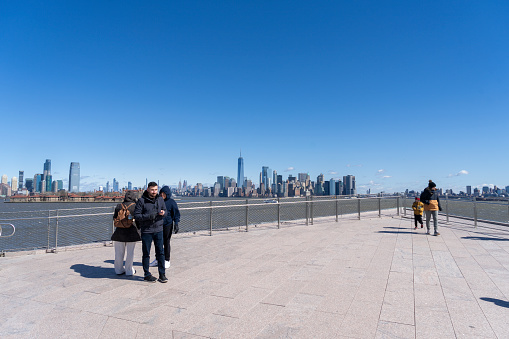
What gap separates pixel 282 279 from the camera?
514 cm

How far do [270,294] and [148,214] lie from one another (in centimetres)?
240

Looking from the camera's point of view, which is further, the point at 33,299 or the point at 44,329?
the point at 33,299

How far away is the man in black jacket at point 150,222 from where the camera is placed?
508 centimetres

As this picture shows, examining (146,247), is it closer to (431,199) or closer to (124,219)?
(124,219)

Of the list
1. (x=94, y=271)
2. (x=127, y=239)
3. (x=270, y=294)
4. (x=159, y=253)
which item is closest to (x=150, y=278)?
(x=159, y=253)

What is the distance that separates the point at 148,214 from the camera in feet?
16.6

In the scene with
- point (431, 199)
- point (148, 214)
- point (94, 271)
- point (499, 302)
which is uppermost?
point (431, 199)

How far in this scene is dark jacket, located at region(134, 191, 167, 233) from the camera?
5.05m

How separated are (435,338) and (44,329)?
4.22 meters

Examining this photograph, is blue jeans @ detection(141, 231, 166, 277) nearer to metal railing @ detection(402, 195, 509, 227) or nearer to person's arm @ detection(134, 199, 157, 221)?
person's arm @ detection(134, 199, 157, 221)

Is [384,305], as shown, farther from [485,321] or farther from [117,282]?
[117,282]

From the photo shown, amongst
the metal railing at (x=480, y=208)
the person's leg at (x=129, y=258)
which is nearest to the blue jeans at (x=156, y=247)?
the person's leg at (x=129, y=258)

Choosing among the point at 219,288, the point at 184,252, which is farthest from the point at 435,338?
the point at 184,252

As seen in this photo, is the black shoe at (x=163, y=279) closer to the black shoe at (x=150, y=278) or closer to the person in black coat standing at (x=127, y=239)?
the black shoe at (x=150, y=278)
